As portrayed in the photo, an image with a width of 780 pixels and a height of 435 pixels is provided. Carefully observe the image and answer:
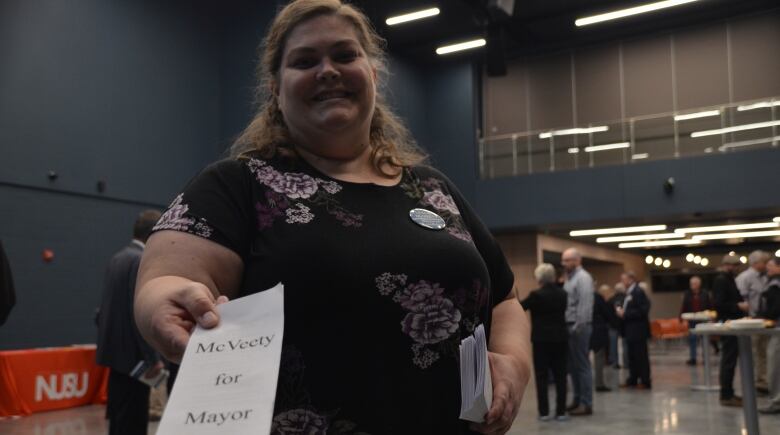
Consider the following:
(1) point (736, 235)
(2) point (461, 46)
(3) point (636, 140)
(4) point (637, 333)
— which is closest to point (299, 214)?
(4) point (637, 333)

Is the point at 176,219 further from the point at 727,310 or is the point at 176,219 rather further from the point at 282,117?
the point at 727,310

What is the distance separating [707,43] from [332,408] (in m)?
16.5

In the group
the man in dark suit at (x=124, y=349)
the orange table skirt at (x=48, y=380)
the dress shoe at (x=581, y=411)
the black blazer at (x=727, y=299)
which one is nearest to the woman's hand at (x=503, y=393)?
the man in dark suit at (x=124, y=349)

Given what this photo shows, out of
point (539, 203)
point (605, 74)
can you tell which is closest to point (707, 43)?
point (605, 74)

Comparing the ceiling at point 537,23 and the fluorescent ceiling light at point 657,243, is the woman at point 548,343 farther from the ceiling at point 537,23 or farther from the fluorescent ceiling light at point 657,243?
the fluorescent ceiling light at point 657,243

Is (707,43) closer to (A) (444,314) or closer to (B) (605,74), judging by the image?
(B) (605,74)

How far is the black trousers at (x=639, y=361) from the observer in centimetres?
994

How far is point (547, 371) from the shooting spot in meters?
7.60

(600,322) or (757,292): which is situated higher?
(757,292)

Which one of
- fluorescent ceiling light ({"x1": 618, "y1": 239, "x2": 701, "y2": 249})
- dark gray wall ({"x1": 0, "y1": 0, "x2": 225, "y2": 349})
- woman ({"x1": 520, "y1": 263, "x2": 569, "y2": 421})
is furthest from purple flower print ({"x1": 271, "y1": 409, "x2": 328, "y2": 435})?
fluorescent ceiling light ({"x1": 618, "y1": 239, "x2": 701, "y2": 249})

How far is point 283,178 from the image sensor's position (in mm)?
1291

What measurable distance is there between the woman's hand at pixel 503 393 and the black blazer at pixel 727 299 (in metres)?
8.22

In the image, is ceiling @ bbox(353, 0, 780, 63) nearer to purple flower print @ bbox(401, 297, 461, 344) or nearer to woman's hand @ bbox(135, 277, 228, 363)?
purple flower print @ bbox(401, 297, 461, 344)

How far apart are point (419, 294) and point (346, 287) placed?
136 millimetres
